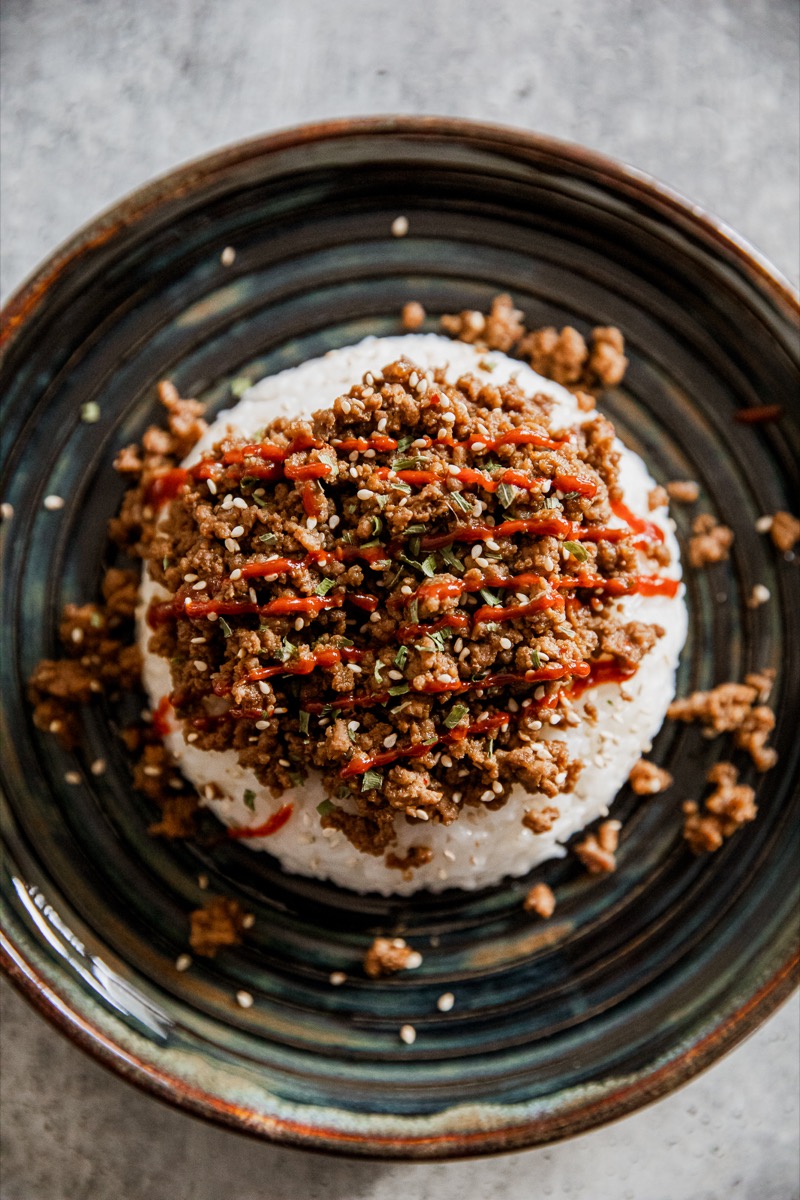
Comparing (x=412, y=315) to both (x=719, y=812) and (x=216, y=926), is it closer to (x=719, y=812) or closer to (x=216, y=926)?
(x=719, y=812)

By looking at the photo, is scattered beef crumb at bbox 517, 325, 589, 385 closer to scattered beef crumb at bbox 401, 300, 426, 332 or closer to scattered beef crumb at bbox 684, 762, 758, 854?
scattered beef crumb at bbox 401, 300, 426, 332

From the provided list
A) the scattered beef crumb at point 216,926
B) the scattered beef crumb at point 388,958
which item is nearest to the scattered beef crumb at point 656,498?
the scattered beef crumb at point 388,958

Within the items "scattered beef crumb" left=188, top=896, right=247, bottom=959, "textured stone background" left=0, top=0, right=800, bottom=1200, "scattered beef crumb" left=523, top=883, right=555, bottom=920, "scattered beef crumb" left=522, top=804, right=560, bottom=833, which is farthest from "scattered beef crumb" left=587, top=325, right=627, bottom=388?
"scattered beef crumb" left=188, top=896, right=247, bottom=959

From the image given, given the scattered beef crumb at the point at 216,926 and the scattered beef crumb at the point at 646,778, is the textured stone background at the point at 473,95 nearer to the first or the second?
the scattered beef crumb at the point at 646,778

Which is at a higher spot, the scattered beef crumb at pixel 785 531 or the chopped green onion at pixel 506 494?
the scattered beef crumb at pixel 785 531

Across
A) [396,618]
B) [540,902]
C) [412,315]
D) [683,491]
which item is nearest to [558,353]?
[412,315]

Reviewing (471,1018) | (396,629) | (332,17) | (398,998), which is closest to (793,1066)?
(471,1018)

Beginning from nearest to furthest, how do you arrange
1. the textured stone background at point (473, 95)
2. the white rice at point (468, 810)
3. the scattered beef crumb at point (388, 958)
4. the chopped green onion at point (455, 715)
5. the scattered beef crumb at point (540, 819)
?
the chopped green onion at point (455, 715), the scattered beef crumb at point (540, 819), the white rice at point (468, 810), the scattered beef crumb at point (388, 958), the textured stone background at point (473, 95)
